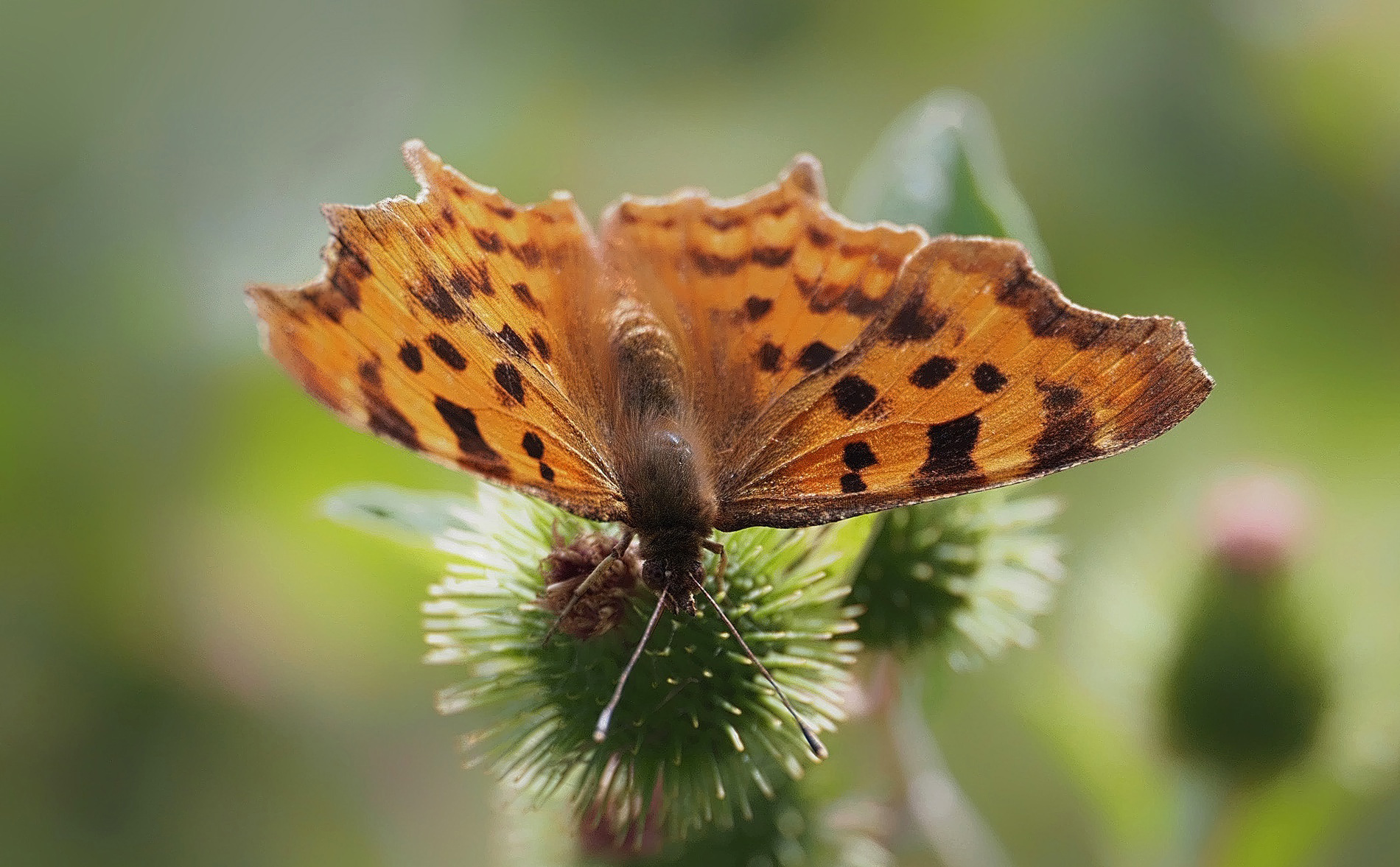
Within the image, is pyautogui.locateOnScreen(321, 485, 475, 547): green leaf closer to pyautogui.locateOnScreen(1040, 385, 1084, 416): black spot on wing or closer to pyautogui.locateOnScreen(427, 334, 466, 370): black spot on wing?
pyautogui.locateOnScreen(427, 334, 466, 370): black spot on wing

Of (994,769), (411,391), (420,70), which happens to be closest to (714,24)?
(420,70)

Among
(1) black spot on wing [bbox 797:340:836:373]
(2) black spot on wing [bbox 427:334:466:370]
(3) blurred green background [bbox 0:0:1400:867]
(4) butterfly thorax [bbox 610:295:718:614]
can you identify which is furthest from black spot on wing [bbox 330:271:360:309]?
(3) blurred green background [bbox 0:0:1400:867]

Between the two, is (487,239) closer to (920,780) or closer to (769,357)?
(769,357)

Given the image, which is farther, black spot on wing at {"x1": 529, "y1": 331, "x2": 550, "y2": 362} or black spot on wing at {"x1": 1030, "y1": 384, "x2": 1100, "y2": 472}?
black spot on wing at {"x1": 529, "y1": 331, "x2": 550, "y2": 362}

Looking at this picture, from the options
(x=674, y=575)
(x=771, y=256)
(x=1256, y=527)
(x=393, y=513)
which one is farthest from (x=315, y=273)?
(x=1256, y=527)

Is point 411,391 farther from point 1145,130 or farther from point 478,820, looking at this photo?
point 1145,130

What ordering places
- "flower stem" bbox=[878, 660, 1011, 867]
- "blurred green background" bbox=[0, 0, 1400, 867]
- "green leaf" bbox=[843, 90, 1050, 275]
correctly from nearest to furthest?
"green leaf" bbox=[843, 90, 1050, 275] < "flower stem" bbox=[878, 660, 1011, 867] < "blurred green background" bbox=[0, 0, 1400, 867]
